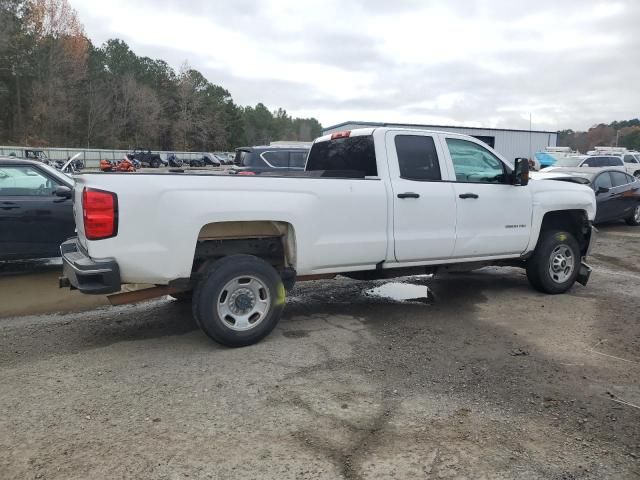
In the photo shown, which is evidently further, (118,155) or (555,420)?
(118,155)

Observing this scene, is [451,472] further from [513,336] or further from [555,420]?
[513,336]

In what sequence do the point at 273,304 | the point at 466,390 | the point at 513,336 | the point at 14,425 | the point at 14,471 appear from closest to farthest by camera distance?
the point at 14,471 < the point at 14,425 < the point at 466,390 < the point at 273,304 < the point at 513,336

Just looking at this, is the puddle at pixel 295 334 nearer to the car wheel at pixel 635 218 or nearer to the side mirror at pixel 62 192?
the side mirror at pixel 62 192

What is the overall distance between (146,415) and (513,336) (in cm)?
351

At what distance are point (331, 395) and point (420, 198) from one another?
8.12ft

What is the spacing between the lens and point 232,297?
4.64 meters

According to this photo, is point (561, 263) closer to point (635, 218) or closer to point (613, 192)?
point (613, 192)

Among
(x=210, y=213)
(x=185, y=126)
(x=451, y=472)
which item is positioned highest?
(x=185, y=126)

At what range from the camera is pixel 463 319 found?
5.78m

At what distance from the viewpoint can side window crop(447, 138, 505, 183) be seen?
602cm

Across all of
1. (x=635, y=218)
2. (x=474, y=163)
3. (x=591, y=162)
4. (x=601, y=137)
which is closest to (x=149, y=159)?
(x=591, y=162)

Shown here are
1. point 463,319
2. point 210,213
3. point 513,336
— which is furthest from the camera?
point 463,319

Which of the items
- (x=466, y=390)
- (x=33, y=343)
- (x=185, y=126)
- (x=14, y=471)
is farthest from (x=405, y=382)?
(x=185, y=126)

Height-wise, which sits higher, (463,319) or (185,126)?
(185,126)
